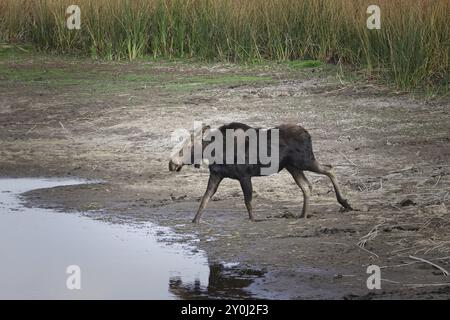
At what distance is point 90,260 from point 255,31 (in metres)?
11.8

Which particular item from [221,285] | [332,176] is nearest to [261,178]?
[332,176]

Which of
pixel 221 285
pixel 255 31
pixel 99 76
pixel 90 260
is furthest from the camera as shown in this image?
pixel 255 31

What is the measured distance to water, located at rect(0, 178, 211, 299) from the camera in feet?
27.1

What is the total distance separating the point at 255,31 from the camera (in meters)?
20.5

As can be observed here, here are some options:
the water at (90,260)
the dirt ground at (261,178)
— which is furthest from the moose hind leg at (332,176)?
the water at (90,260)

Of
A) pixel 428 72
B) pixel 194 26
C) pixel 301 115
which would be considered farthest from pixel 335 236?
pixel 194 26

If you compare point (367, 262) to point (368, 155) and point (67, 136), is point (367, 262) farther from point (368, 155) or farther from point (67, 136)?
point (67, 136)

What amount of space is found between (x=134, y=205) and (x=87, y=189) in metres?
1.08

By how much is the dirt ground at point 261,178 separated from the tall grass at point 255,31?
53 cm

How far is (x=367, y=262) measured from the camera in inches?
348

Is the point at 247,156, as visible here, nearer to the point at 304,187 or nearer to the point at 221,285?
the point at 304,187

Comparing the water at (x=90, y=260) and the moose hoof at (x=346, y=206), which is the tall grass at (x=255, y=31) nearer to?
the moose hoof at (x=346, y=206)
